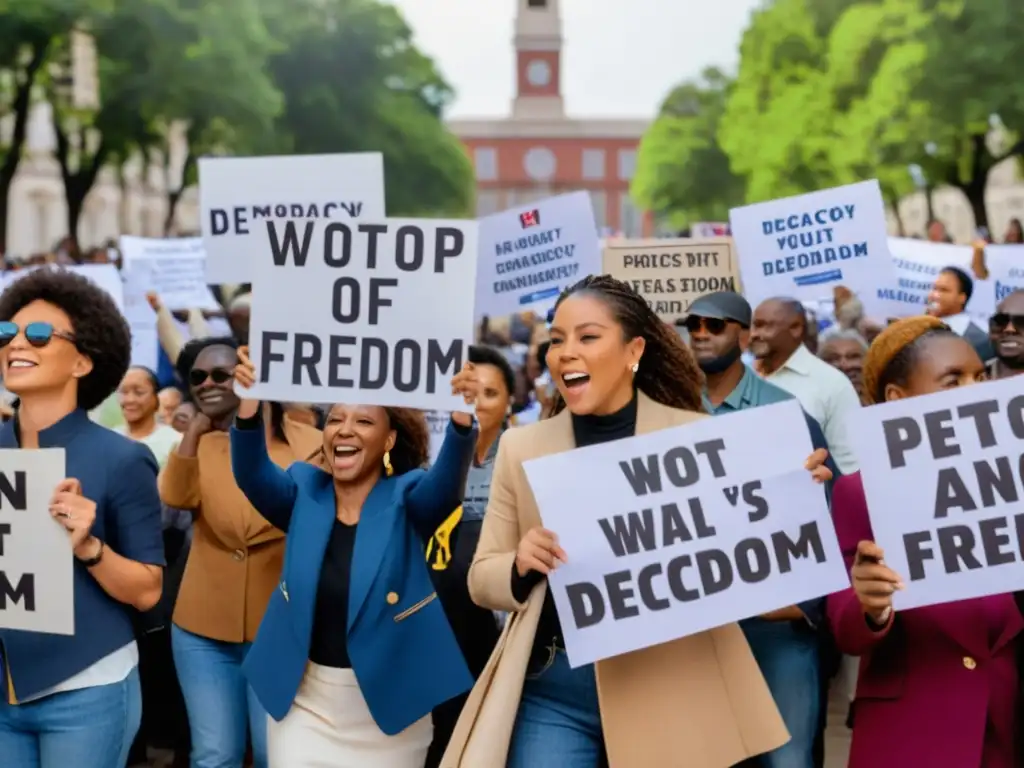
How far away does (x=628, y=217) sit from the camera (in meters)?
125

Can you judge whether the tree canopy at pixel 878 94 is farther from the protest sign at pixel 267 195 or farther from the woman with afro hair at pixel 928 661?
the woman with afro hair at pixel 928 661

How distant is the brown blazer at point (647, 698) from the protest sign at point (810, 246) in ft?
17.4

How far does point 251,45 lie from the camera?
111 ft

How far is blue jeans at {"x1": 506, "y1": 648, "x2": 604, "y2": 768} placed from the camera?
4043mm

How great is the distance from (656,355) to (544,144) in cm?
11875

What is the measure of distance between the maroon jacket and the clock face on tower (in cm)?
11695

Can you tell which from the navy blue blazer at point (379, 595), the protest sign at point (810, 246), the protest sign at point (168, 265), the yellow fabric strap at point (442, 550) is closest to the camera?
the navy blue blazer at point (379, 595)

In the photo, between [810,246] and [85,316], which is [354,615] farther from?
[810,246]

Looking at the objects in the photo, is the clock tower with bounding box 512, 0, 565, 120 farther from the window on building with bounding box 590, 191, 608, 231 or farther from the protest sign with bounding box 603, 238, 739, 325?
the protest sign with bounding box 603, 238, 739, 325

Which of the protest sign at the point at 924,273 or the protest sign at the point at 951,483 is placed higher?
the protest sign at the point at 924,273

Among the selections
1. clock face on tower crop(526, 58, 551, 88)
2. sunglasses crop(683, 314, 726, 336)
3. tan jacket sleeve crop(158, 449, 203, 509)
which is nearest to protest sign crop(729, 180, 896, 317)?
sunglasses crop(683, 314, 726, 336)

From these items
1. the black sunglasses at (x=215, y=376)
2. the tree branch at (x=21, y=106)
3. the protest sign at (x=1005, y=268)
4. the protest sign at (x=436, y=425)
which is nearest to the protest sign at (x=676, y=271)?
the protest sign at (x=436, y=425)

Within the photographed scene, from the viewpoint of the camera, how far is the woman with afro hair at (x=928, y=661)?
3.83m

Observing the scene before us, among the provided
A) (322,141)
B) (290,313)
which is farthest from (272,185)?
(322,141)
